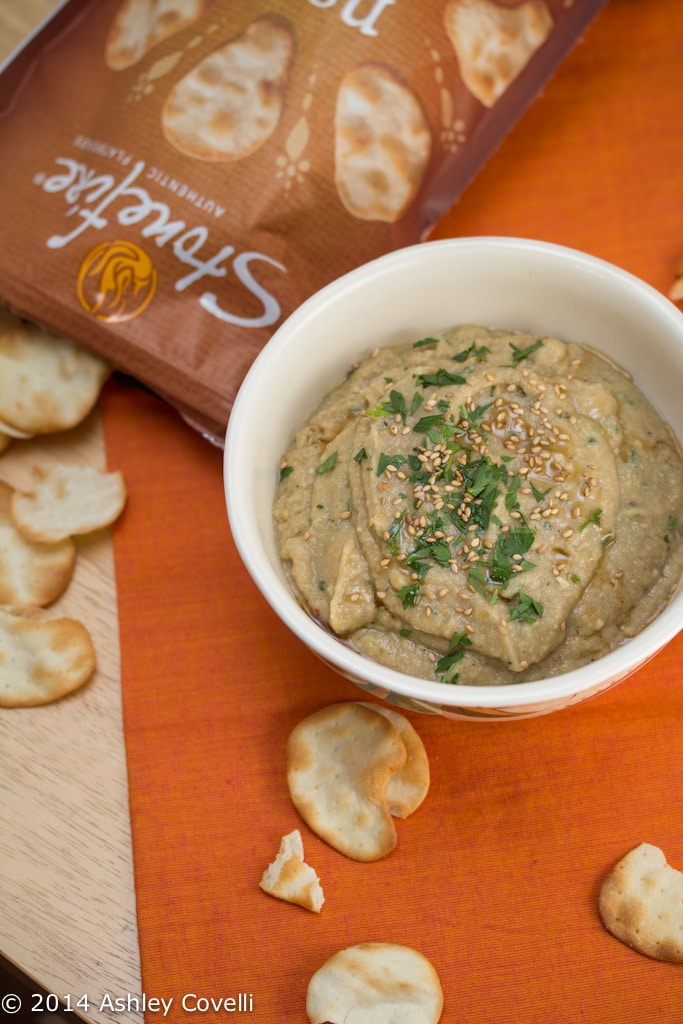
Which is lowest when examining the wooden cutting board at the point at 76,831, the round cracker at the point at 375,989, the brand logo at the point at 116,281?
the wooden cutting board at the point at 76,831

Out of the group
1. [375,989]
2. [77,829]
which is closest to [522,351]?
[375,989]

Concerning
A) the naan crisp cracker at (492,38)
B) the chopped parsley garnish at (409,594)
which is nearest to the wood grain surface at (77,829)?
the chopped parsley garnish at (409,594)

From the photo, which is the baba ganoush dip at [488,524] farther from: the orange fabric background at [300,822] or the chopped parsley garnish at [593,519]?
the orange fabric background at [300,822]

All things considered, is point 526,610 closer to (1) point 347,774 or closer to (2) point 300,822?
(1) point 347,774

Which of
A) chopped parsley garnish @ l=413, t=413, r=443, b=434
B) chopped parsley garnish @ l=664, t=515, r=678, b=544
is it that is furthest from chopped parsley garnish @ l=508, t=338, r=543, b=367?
chopped parsley garnish @ l=664, t=515, r=678, b=544

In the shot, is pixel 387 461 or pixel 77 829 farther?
pixel 77 829

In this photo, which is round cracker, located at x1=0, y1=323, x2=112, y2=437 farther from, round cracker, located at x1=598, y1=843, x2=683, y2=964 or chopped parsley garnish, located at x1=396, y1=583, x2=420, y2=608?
round cracker, located at x1=598, y1=843, x2=683, y2=964
